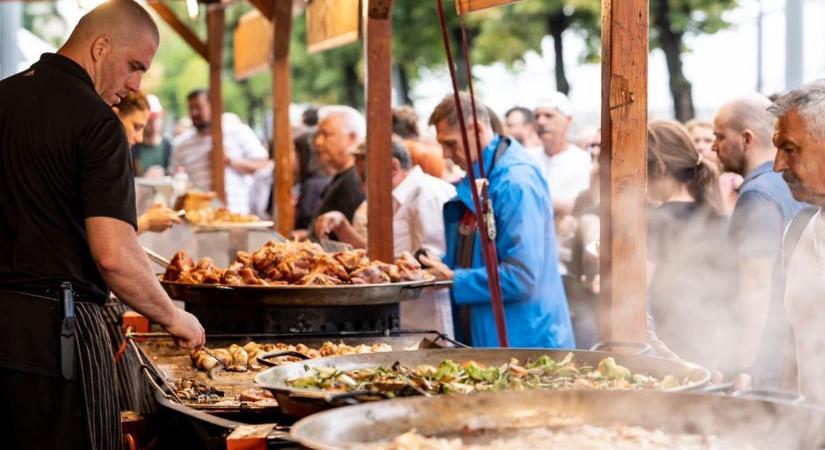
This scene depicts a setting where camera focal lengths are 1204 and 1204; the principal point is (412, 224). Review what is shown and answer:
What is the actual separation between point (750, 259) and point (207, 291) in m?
2.47

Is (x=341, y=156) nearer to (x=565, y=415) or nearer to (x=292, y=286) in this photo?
(x=292, y=286)

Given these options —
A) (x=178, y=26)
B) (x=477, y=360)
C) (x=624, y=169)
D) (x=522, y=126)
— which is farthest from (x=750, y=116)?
(x=178, y=26)

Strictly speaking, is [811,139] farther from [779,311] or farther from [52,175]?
[52,175]

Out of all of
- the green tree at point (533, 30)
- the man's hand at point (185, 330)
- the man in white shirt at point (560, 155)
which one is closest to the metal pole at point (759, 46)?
the green tree at point (533, 30)

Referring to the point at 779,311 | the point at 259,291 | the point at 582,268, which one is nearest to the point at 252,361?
the point at 259,291

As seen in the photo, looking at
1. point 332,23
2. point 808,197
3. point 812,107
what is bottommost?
point 808,197

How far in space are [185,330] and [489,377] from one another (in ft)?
4.01

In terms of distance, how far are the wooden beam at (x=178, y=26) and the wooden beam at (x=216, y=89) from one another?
0.55ft

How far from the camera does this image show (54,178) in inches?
158

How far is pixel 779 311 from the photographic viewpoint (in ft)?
16.1

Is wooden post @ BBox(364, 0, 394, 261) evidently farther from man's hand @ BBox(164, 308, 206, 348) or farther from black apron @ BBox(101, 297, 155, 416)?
man's hand @ BBox(164, 308, 206, 348)

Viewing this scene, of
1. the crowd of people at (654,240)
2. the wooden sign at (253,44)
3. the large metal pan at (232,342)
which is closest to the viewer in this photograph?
the large metal pan at (232,342)

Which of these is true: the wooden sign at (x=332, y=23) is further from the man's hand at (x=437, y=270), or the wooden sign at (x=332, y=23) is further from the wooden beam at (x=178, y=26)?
the wooden beam at (x=178, y=26)

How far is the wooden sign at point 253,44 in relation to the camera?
36.5 feet
